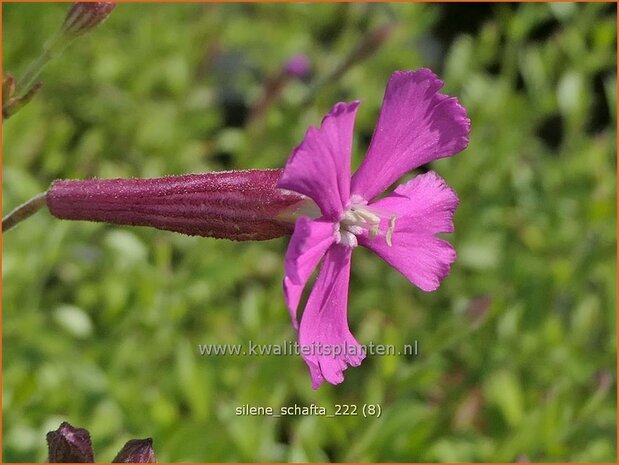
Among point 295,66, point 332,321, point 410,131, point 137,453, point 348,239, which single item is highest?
point 295,66

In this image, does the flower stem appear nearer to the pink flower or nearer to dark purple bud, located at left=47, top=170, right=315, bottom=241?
dark purple bud, located at left=47, top=170, right=315, bottom=241

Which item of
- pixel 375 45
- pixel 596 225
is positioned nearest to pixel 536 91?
pixel 596 225

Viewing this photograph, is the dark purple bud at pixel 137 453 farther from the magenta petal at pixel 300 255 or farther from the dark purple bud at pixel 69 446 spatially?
the magenta petal at pixel 300 255

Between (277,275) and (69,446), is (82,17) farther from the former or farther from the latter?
(277,275)

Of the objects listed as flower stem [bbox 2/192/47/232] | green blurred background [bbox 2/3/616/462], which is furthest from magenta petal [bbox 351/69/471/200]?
green blurred background [bbox 2/3/616/462]

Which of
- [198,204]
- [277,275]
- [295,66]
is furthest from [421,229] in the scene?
[295,66]

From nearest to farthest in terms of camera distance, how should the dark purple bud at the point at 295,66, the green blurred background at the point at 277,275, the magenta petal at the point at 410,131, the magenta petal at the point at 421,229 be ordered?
the magenta petal at the point at 410,131, the magenta petal at the point at 421,229, the green blurred background at the point at 277,275, the dark purple bud at the point at 295,66

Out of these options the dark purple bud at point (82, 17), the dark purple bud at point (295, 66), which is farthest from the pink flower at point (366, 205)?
the dark purple bud at point (295, 66)
